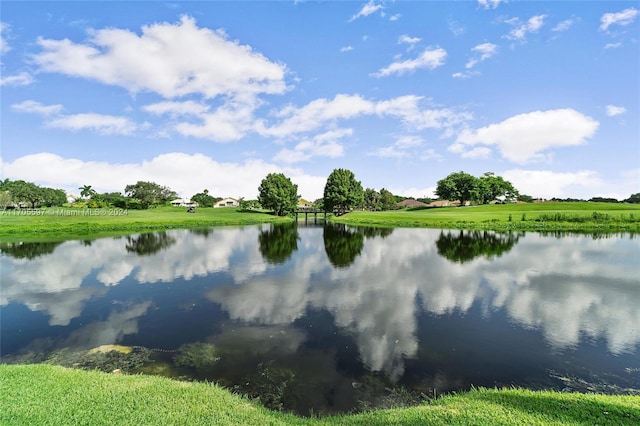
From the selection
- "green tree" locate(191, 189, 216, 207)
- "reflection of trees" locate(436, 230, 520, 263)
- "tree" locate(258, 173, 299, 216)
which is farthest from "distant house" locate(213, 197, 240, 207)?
"reflection of trees" locate(436, 230, 520, 263)

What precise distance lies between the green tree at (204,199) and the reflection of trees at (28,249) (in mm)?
Result: 136956

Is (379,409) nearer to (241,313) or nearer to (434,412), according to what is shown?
(434,412)

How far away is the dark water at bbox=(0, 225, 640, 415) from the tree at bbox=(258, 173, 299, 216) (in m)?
76.7

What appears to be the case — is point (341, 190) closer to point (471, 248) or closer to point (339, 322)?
point (471, 248)

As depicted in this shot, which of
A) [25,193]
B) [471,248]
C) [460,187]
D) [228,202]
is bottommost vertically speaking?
[471,248]

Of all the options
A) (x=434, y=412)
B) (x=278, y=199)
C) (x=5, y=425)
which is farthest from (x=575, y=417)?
(x=278, y=199)

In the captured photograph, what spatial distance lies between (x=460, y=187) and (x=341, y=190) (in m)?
57.4

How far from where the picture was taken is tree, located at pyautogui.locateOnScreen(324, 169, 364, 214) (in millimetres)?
110688

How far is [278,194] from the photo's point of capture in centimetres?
10644

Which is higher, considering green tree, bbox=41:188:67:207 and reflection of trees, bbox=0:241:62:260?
green tree, bbox=41:188:67:207

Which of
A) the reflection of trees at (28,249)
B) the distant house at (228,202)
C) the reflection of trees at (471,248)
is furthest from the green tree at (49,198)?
the reflection of trees at (471,248)

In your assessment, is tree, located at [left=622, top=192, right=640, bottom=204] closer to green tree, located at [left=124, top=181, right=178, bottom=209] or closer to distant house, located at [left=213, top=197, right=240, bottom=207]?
distant house, located at [left=213, top=197, right=240, bottom=207]

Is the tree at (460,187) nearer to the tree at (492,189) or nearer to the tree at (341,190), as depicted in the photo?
the tree at (492,189)

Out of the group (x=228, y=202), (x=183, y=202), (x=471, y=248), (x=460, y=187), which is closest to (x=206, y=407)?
(x=471, y=248)
